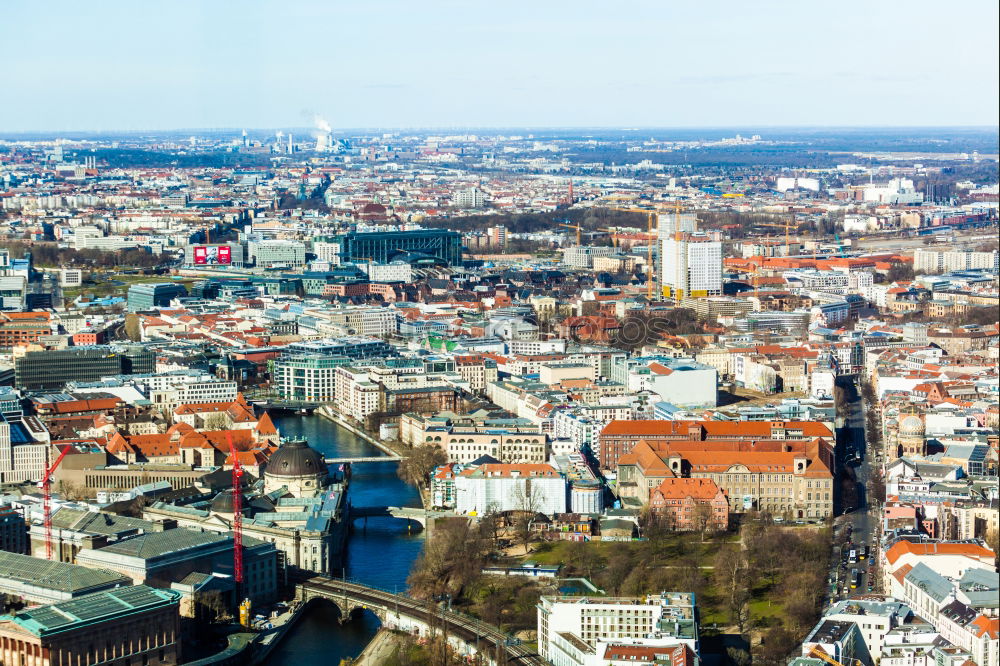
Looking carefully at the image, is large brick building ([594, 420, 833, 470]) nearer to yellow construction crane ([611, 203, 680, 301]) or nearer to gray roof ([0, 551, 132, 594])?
gray roof ([0, 551, 132, 594])

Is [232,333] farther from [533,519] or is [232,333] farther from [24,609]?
[24,609]

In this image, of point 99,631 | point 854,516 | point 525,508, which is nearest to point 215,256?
point 525,508

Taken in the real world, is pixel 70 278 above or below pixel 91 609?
above

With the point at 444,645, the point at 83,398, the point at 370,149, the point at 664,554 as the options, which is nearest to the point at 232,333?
the point at 83,398

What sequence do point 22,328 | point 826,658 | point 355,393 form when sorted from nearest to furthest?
point 826,658, point 355,393, point 22,328

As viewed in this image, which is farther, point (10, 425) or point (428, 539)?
point (10, 425)

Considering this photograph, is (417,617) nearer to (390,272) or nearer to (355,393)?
(355,393)

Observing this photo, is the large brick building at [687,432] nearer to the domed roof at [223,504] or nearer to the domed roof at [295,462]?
the domed roof at [295,462]
